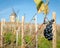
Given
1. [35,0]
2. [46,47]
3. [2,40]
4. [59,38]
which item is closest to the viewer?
[35,0]

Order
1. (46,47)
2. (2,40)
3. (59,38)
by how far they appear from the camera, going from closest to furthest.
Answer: (46,47)
(2,40)
(59,38)

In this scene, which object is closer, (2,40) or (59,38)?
(2,40)

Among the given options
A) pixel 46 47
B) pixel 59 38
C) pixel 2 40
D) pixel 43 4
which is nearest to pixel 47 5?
pixel 43 4

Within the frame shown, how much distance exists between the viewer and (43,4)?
144 cm

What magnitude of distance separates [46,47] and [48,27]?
7612mm

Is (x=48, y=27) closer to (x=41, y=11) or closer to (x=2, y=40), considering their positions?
(x=41, y=11)

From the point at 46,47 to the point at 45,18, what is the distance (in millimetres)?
8243

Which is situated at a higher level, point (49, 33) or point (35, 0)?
point (35, 0)

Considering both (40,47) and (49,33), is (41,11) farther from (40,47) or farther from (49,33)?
(40,47)

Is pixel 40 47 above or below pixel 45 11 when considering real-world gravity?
below

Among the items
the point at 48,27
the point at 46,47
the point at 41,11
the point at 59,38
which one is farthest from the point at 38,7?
the point at 59,38

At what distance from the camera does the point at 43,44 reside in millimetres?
9828

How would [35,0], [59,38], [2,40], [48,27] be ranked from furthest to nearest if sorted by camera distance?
[59,38] < [2,40] < [48,27] < [35,0]

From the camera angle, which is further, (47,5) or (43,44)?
(43,44)
